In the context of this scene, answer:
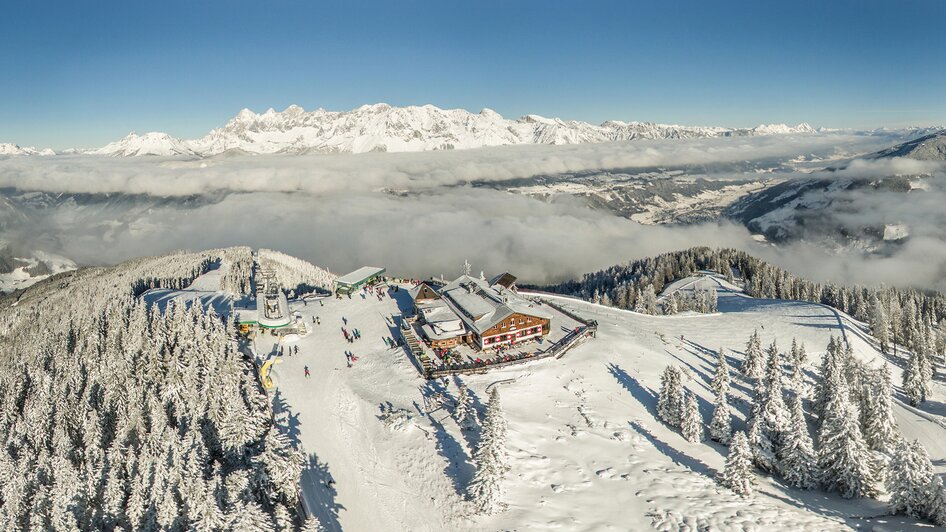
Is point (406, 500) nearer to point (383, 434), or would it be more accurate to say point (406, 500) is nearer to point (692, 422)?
point (383, 434)

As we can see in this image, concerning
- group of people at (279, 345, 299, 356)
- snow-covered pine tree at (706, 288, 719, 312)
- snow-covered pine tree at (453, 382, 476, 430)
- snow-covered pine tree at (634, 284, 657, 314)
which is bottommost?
snow-covered pine tree at (706, 288, 719, 312)

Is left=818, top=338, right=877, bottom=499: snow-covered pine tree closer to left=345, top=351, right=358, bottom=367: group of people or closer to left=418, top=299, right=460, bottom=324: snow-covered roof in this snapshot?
left=418, top=299, right=460, bottom=324: snow-covered roof

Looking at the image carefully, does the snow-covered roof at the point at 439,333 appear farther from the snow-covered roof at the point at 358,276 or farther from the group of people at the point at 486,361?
the snow-covered roof at the point at 358,276

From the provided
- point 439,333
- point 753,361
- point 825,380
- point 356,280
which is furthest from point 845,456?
point 356,280

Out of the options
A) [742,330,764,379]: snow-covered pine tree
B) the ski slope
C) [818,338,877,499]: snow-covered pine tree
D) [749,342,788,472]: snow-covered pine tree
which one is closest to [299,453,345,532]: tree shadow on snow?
the ski slope

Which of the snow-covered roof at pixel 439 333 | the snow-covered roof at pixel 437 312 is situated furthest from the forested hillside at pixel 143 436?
the snow-covered roof at pixel 437 312

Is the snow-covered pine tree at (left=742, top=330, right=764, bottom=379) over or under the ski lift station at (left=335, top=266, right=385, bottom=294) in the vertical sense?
under
